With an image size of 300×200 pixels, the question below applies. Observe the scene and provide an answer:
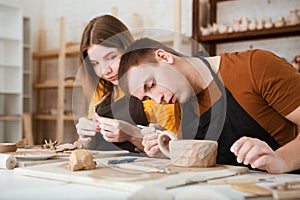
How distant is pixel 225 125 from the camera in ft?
4.40

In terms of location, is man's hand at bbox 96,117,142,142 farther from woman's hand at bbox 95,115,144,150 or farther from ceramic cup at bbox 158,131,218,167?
ceramic cup at bbox 158,131,218,167

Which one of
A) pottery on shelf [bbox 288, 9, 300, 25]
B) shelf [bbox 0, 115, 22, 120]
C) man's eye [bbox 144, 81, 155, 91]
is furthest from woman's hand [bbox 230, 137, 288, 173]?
shelf [bbox 0, 115, 22, 120]

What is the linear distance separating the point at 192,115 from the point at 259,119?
0.20m

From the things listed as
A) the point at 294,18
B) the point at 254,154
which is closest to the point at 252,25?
the point at 294,18

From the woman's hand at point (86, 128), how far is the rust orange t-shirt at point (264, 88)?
0.37 metres

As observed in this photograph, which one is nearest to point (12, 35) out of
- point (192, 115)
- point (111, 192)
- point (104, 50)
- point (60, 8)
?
point (60, 8)

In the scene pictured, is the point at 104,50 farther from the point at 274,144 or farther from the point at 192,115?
the point at 274,144

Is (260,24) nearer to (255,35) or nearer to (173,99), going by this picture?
(255,35)

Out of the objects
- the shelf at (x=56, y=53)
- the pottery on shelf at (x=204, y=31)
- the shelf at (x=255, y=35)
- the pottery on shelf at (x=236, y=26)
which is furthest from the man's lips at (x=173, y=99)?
the shelf at (x=56, y=53)

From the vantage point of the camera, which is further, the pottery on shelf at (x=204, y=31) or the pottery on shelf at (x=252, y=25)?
the pottery on shelf at (x=204, y=31)

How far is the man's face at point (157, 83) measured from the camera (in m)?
1.10

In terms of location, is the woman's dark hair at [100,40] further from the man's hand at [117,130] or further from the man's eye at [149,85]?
the man's eye at [149,85]

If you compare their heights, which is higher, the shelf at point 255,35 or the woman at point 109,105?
the shelf at point 255,35

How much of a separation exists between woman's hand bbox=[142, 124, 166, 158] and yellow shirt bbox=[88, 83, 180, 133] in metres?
0.07
